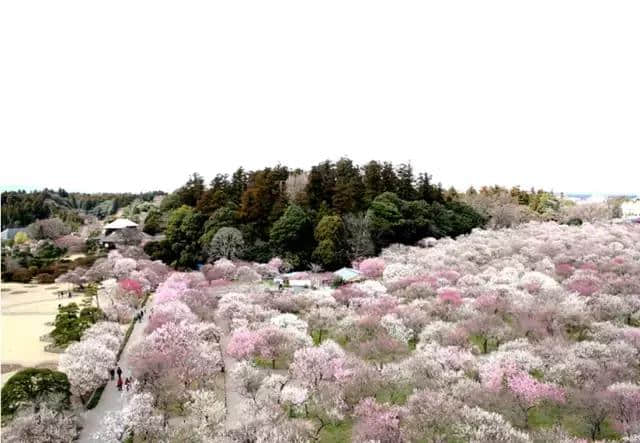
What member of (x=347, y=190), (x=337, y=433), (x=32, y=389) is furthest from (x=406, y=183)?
(x=32, y=389)

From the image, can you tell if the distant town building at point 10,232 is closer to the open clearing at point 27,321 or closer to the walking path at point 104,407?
the open clearing at point 27,321

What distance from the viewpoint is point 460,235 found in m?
51.0

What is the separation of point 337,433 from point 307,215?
30528mm

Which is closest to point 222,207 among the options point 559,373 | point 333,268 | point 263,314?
point 333,268

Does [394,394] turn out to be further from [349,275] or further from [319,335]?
[349,275]

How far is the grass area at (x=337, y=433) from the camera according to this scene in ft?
48.9

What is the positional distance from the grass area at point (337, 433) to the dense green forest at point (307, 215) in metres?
25.8

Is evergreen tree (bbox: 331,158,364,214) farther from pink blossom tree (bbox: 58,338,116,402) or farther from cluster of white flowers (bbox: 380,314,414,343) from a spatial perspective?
pink blossom tree (bbox: 58,338,116,402)

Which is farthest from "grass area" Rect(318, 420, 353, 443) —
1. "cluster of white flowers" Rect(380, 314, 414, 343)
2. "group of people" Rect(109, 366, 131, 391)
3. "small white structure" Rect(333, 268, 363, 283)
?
"small white structure" Rect(333, 268, 363, 283)

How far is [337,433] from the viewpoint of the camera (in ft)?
50.0

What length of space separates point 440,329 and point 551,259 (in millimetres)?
21178

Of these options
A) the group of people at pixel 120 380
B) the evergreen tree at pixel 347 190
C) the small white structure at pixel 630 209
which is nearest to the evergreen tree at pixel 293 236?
the evergreen tree at pixel 347 190

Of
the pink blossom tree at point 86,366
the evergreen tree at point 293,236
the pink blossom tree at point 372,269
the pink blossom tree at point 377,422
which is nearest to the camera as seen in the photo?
the pink blossom tree at point 377,422

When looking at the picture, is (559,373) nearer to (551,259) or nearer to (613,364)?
(613,364)
